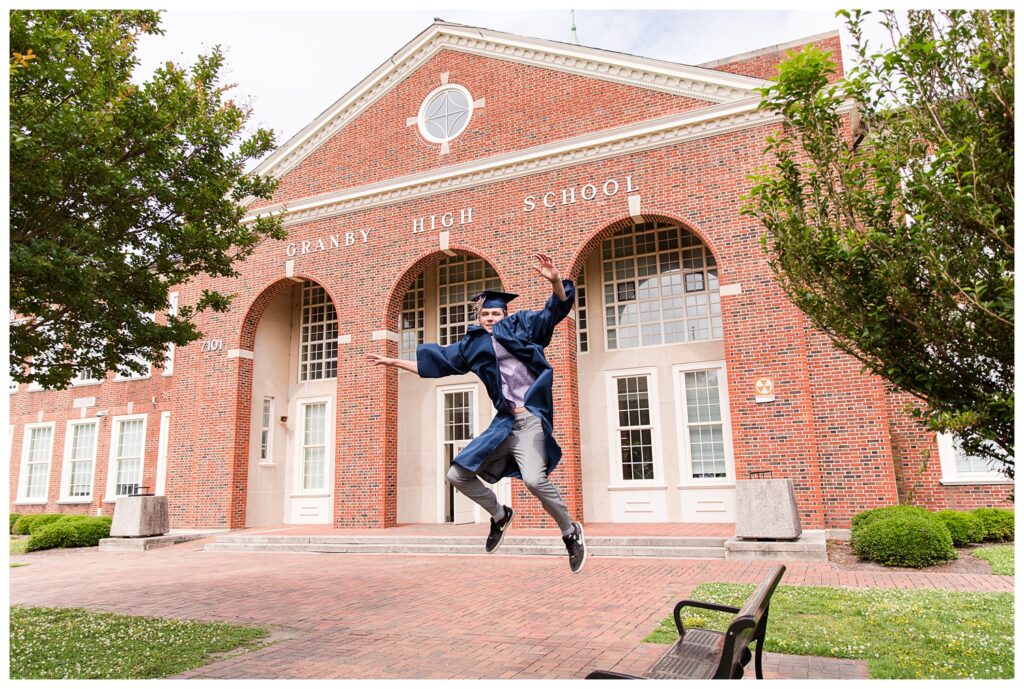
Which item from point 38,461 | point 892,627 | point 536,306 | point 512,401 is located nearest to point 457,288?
point 536,306


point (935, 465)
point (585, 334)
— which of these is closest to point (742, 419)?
point (935, 465)

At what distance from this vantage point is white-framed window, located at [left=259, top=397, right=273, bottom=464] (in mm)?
19219

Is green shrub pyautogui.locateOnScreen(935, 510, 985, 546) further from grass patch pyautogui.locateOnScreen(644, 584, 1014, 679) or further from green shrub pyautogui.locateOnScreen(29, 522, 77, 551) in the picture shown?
green shrub pyautogui.locateOnScreen(29, 522, 77, 551)

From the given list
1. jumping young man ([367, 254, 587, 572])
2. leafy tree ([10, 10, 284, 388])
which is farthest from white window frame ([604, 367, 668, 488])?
jumping young man ([367, 254, 587, 572])

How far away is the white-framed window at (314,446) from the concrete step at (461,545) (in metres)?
3.21

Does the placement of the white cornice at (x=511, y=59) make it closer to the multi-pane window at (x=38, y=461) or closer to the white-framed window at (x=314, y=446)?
the white-framed window at (x=314, y=446)

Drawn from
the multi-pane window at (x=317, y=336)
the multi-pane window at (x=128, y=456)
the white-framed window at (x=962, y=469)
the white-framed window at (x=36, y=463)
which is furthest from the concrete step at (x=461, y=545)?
the white-framed window at (x=36, y=463)

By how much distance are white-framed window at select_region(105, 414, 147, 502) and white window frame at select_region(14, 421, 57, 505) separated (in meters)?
3.07

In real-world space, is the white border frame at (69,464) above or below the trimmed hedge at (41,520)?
above

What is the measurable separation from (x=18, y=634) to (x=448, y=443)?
1141 cm

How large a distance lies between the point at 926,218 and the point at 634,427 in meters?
11.9

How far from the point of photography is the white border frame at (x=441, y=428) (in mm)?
18047

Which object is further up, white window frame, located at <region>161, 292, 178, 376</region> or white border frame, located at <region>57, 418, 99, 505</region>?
white window frame, located at <region>161, 292, 178, 376</region>

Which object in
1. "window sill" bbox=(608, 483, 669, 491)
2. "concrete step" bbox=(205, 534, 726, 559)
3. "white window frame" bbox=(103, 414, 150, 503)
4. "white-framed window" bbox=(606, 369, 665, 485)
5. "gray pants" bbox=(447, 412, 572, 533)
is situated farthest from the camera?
"white window frame" bbox=(103, 414, 150, 503)
